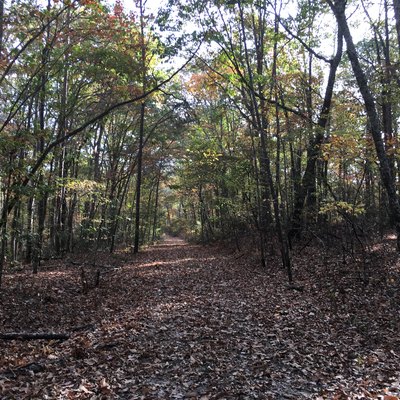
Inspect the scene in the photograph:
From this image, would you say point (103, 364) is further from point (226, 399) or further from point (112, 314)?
point (112, 314)

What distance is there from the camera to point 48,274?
12.6 meters

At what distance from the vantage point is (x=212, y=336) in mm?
6480

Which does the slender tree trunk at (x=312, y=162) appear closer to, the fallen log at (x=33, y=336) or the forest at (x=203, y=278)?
the forest at (x=203, y=278)

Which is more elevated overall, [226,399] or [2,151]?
[2,151]

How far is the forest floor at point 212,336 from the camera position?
4.71m

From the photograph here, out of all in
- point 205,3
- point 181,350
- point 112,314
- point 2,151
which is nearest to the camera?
point 181,350

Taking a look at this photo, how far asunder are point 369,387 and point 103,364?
12.5 feet

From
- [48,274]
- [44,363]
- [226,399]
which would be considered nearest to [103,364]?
[44,363]

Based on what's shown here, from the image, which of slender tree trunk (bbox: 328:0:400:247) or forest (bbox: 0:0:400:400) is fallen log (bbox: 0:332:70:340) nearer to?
forest (bbox: 0:0:400:400)

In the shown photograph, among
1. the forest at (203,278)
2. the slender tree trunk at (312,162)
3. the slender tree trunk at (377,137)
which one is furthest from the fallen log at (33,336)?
the slender tree trunk at (312,162)

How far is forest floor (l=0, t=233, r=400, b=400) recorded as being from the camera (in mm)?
4711

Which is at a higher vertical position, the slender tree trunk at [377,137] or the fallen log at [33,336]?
the slender tree trunk at [377,137]

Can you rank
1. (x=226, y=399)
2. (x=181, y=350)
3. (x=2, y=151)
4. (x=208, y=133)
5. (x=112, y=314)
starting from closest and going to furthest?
(x=226, y=399) → (x=181, y=350) → (x=2, y=151) → (x=112, y=314) → (x=208, y=133)

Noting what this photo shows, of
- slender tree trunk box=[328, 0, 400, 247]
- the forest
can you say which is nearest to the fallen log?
the forest
